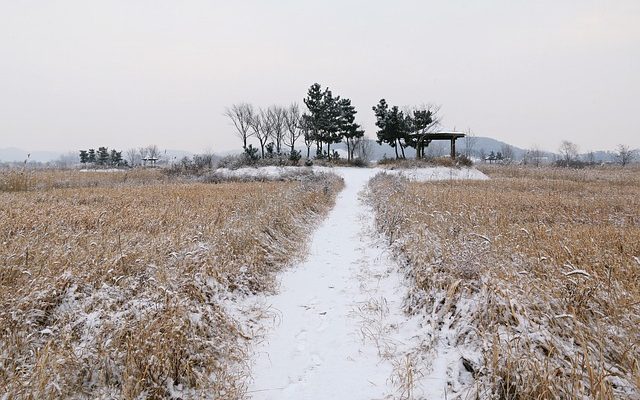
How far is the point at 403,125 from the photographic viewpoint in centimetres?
4884

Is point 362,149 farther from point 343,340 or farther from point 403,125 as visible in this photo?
point 343,340

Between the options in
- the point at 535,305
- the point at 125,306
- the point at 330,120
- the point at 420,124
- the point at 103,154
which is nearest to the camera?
the point at 535,305

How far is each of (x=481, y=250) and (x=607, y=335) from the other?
2.11 meters

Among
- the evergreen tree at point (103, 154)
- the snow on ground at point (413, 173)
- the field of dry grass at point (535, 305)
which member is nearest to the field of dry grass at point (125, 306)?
the field of dry grass at point (535, 305)

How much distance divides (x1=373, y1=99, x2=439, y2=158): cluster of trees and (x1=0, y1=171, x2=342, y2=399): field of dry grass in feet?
131

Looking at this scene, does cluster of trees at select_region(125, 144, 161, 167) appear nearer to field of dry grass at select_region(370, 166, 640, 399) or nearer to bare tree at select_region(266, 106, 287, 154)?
bare tree at select_region(266, 106, 287, 154)

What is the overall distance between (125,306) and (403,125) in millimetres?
49546

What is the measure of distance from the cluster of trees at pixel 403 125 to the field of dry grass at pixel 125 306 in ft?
131

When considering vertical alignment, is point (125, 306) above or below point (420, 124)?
below

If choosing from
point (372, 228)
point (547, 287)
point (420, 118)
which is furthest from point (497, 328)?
point (420, 118)

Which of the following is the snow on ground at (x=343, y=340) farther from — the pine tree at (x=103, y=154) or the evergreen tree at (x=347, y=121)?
the pine tree at (x=103, y=154)

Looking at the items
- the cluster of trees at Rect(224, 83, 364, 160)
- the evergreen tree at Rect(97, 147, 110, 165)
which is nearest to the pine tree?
the evergreen tree at Rect(97, 147, 110, 165)

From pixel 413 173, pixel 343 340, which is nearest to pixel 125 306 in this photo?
pixel 343 340

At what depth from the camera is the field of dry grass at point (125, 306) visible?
279 cm
